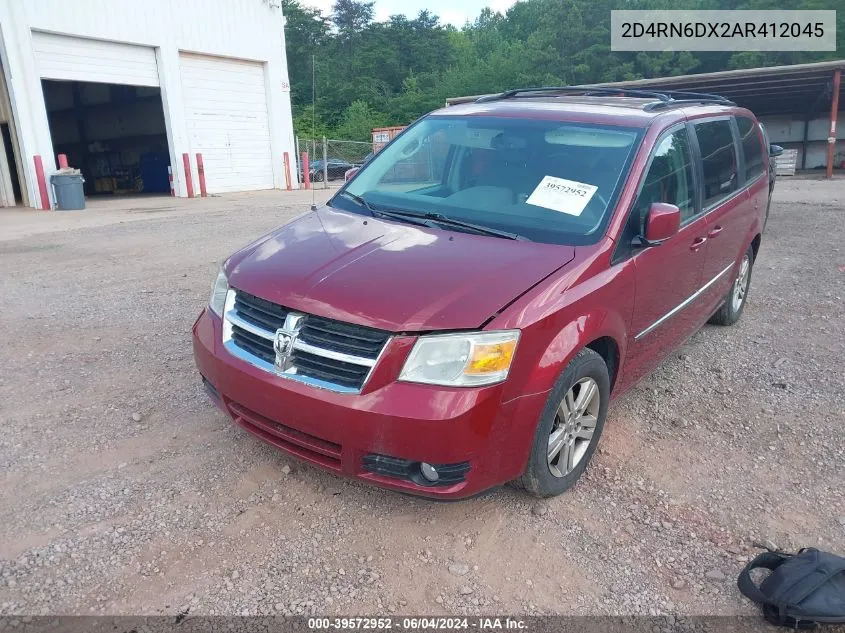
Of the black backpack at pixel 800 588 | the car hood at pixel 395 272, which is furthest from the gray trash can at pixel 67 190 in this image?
the black backpack at pixel 800 588

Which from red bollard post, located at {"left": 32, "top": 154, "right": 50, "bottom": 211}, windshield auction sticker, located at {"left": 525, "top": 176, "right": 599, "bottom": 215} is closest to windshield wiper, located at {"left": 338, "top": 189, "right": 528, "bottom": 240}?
windshield auction sticker, located at {"left": 525, "top": 176, "right": 599, "bottom": 215}

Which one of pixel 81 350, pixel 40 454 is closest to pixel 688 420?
pixel 40 454

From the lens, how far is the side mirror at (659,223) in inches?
120

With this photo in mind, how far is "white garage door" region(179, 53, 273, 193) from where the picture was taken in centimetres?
1950

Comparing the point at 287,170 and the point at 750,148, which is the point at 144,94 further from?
the point at 750,148

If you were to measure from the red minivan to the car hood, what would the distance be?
1cm

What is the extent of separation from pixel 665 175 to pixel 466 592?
2.46 meters

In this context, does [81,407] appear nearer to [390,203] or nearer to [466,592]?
[390,203]

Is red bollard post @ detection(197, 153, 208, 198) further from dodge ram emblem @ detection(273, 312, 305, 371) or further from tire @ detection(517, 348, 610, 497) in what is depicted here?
tire @ detection(517, 348, 610, 497)

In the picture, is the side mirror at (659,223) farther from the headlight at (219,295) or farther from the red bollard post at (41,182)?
the red bollard post at (41,182)

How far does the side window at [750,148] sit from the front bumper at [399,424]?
351 cm

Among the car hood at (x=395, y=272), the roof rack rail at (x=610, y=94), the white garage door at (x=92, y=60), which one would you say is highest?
the white garage door at (x=92, y=60)

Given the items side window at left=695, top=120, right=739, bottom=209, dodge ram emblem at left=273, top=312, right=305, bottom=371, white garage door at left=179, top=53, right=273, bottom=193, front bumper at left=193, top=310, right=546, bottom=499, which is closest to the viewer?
front bumper at left=193, top=310, right=546, bottom=499

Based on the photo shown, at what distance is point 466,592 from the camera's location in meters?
2.41
